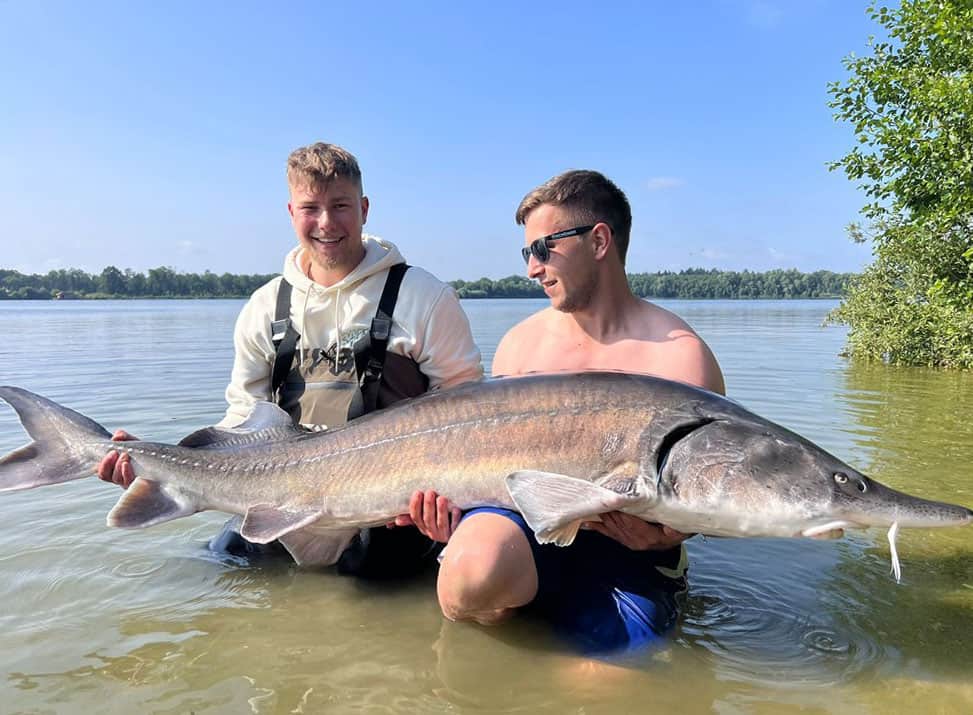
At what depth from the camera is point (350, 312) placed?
4.67 m

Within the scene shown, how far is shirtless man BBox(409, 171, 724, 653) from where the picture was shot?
10.9 feet

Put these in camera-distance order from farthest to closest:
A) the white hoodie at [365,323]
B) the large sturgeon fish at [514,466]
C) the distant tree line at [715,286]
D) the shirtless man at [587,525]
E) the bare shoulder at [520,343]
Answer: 1. the distant tree line at [715,286]
2. the white hoodie at [365,323]
3. the bare shoulder at [520,343]
4. the shirtless man at [587,525]
5. the large sturgeon fish at [514,466]

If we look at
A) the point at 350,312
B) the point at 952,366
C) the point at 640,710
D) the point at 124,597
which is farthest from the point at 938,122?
the point at 124,597

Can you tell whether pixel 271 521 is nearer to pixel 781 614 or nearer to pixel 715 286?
pixel 781 614

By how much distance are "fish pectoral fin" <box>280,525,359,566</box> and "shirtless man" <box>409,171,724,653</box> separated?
28.8 inches

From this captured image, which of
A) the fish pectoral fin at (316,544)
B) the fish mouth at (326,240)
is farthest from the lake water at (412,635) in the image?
the fish mouth at (326,240)

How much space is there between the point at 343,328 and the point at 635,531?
2365 millimetres

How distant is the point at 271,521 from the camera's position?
366 centimetres

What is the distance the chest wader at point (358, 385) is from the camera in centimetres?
447

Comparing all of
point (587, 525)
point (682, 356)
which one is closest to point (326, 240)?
point (682, 356)

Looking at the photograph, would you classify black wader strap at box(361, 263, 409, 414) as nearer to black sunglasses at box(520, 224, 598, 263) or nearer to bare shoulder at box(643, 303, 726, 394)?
black sunglasses at box(520, 224, 598, 263)

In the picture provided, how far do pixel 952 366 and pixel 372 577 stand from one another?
17.8 metres

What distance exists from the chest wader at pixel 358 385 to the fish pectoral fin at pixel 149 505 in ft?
3.14

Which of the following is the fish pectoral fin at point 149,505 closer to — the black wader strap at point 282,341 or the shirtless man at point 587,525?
the black wader strap at point 282,341
